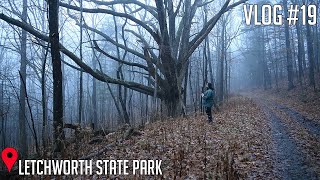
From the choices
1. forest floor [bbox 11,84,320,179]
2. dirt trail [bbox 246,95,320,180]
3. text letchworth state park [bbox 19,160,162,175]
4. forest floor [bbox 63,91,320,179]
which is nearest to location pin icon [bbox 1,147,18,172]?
text letchworth state park [bbox 19,160,162,175]

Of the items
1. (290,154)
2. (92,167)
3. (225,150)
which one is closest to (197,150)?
(225,150)

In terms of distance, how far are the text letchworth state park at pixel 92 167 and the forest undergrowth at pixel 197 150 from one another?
282 mm

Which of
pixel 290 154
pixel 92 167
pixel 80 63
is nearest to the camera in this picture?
pixel 92 167

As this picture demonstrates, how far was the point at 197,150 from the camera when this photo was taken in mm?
7789

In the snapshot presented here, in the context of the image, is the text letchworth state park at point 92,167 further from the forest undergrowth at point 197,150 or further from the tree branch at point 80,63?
the tree branch at point 80,63

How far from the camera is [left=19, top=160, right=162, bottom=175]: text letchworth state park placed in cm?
637

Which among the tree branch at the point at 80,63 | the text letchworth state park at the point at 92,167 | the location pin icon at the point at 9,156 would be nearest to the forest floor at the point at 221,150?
the text letchworth state park at the point at 92,167

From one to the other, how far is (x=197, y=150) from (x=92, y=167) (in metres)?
3.03

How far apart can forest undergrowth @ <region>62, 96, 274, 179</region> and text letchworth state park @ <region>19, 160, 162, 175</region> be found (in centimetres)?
28

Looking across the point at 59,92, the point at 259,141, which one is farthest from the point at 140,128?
the point at 259,141

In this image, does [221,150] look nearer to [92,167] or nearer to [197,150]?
[197,150]

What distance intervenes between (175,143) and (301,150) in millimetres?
3881

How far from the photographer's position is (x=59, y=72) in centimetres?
834

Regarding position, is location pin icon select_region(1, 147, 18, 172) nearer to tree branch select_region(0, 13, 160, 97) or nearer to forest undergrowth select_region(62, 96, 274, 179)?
forest undergrowth select_region(62, 96, 274, 179)
